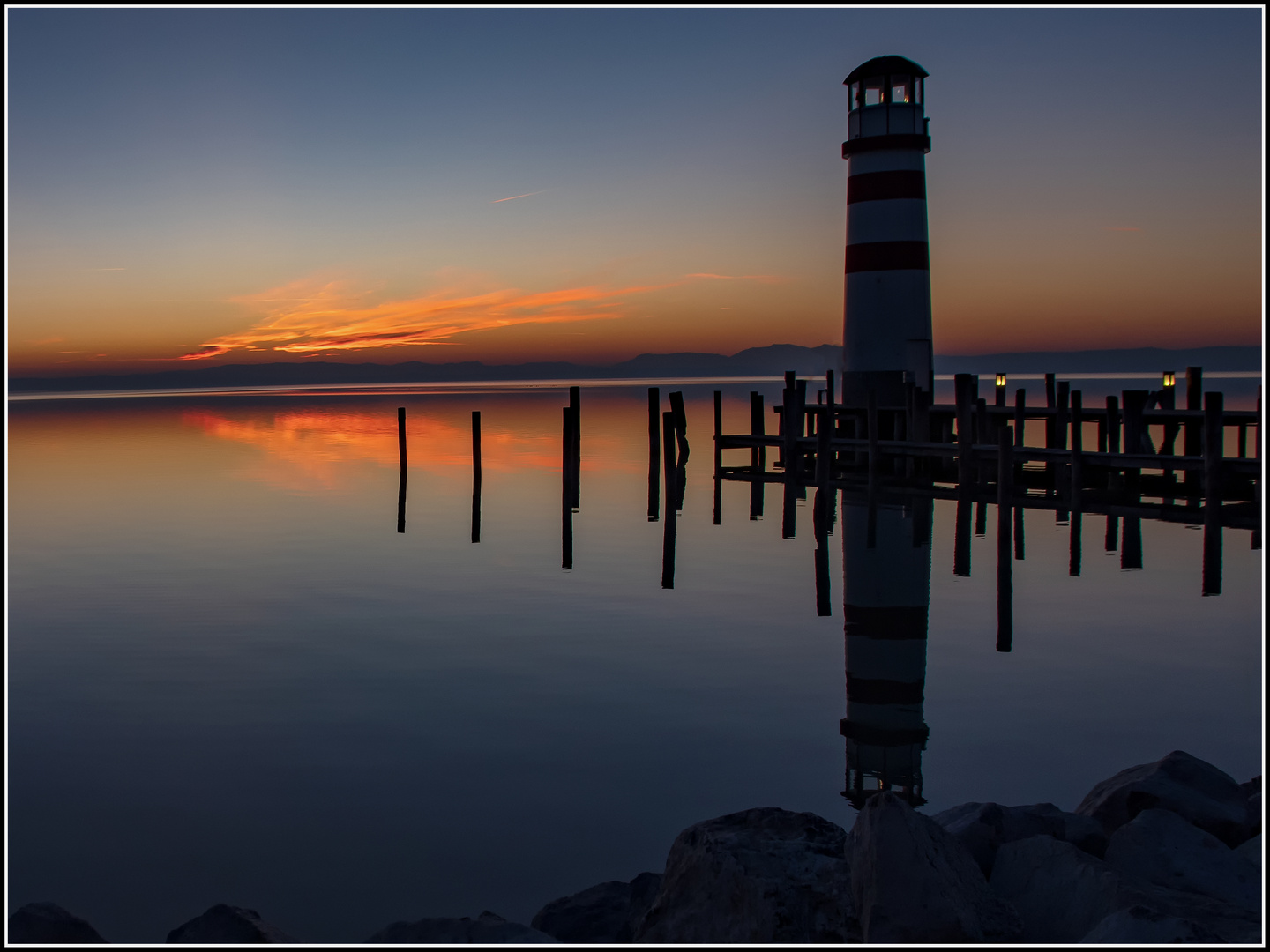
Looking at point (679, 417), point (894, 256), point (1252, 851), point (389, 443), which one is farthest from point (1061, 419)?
point (389, 443)

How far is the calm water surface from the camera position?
795cm

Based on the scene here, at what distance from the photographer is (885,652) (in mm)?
13867

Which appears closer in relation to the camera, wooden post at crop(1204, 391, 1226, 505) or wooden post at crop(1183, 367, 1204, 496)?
wooden post at crop(1204, 391, 1226, 505)

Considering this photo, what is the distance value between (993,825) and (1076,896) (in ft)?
3.30

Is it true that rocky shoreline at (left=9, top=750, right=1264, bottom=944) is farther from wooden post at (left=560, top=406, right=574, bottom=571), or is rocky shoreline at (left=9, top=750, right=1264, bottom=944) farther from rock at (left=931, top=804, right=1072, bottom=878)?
wooden post at (left=560, top=406, right=574, bottom=571)

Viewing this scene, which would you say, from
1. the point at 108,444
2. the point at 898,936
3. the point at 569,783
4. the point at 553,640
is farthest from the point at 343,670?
the point at 108,444

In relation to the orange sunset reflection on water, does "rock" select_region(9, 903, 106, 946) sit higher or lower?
lower

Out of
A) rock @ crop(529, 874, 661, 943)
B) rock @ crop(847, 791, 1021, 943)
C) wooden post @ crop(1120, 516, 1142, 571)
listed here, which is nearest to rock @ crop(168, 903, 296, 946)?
rock @ crop(529, 874, 661, 943)

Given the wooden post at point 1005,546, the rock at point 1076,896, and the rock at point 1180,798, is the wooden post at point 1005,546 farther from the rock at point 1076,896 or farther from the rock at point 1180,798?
the rock at point 1076,896

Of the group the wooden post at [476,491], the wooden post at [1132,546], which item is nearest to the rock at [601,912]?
the wooden post at [1132,546]

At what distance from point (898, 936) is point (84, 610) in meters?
13.8

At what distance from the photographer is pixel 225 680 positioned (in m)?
12.0

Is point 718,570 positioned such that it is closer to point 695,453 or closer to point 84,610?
point 84,610

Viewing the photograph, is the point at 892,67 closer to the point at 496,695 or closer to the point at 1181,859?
the point at 496,695
